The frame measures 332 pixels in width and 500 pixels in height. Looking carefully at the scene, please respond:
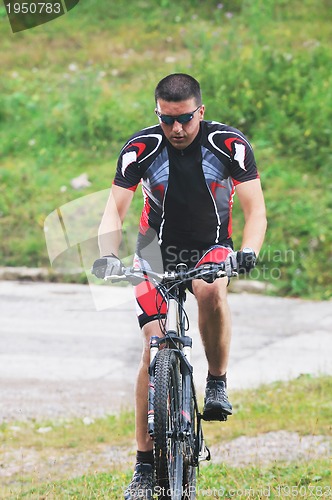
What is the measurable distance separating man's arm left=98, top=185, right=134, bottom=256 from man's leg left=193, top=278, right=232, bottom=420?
0.51 metres

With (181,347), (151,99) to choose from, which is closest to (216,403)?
(181,347)

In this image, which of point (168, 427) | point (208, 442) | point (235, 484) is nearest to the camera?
point (168, 427)

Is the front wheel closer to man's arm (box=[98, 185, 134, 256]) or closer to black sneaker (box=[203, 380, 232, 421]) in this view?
black sneaker (box=[203, 380, 232, 421])

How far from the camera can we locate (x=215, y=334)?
5.23 meters

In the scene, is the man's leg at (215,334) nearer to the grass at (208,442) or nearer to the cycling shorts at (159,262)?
the cycling shorts at (159,262)

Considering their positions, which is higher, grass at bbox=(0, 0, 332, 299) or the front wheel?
grass at bbox=(0, 0, 332, 299)

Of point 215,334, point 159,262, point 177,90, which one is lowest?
point 215,334

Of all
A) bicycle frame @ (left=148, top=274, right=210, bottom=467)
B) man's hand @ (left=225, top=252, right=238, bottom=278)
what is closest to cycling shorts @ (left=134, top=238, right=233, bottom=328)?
bicycle frame @ (left=148, top=274, right=210, bottom=467)

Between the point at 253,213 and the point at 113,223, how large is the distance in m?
0.79

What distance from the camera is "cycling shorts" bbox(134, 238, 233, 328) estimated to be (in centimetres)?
512

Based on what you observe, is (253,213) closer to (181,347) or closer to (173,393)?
(181,347)

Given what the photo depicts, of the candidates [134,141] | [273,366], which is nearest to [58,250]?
[273,366]

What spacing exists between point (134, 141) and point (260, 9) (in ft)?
48.9

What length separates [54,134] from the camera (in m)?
17.3
